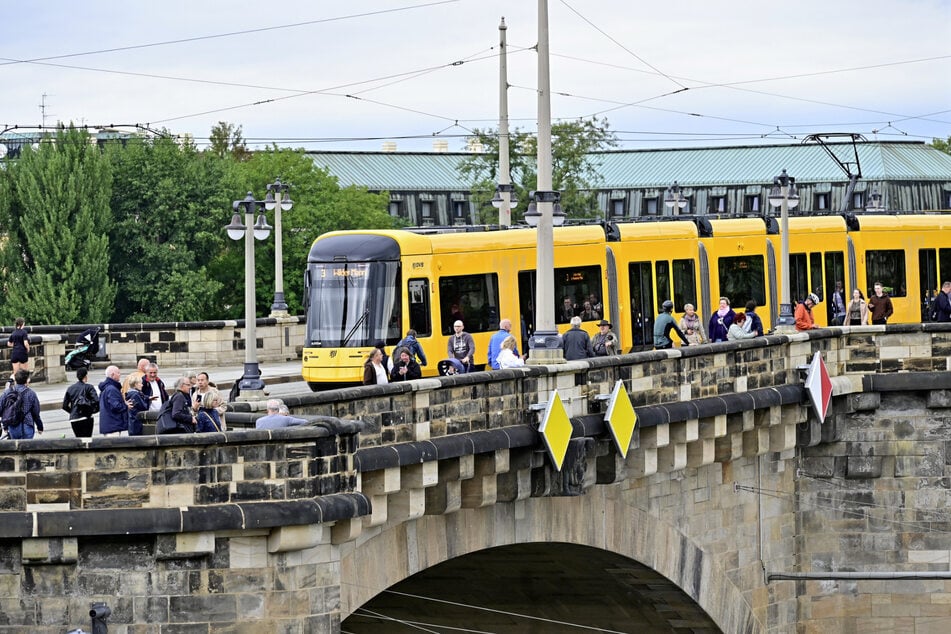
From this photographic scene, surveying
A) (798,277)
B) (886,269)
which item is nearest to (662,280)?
(798,277)

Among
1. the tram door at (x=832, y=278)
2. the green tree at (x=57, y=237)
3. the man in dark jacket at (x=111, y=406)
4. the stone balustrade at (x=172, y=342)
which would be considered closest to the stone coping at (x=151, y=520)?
the man in dark jacket at (x=111, y=406)

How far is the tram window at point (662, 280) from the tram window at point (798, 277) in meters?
3.66

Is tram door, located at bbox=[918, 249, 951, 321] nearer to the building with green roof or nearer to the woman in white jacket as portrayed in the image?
the woman in white jacket

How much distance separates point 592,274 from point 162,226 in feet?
137

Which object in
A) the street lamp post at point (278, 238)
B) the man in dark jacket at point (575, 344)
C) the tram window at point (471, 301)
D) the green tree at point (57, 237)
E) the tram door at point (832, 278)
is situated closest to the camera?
the man in dark jacket at point (575, 344)

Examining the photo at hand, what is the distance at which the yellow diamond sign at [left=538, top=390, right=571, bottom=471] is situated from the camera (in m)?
22.4

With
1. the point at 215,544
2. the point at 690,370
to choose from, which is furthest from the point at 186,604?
the point at 690,370

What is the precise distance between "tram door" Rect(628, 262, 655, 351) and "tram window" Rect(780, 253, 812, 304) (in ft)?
13.9

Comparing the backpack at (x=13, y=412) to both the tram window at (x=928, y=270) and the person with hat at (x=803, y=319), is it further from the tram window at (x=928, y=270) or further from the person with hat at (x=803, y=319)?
the tram window at (x=928, y=270)

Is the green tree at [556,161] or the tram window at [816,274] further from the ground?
the green tree at [556,161]

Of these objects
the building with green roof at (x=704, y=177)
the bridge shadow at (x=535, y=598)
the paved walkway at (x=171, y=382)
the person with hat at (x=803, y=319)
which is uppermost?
the building with green roof at (x=704, y=177)

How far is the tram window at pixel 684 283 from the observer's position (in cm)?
3509

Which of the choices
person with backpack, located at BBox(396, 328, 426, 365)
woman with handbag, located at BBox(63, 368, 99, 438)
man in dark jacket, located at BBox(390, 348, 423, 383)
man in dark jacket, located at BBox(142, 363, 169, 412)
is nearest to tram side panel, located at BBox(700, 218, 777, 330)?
person with backpack, located at BBox(396, 328, 426, 365)

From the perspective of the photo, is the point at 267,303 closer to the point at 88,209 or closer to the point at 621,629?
the point at 88,209
